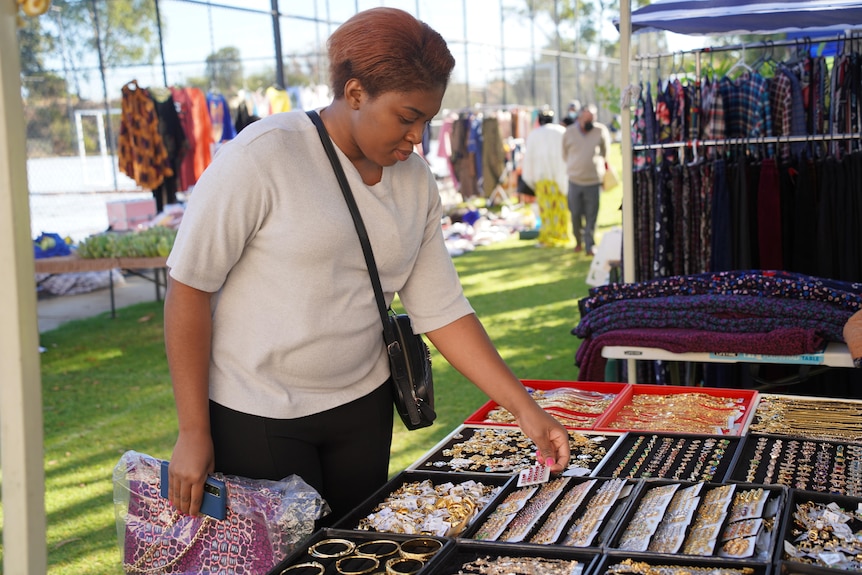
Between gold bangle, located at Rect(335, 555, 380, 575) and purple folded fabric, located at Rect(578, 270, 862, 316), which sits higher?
purple folded fabric, located at Rect(578, 270, 862, 316)

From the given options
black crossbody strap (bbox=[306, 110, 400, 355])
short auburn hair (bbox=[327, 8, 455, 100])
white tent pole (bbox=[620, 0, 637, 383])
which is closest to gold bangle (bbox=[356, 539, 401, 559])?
black crossbody strap (bbox=[306, 110, 400, 355])

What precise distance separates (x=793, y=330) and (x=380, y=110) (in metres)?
2.25

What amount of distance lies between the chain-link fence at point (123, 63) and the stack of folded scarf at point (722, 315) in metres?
4.37

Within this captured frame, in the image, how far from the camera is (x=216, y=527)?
1949mm

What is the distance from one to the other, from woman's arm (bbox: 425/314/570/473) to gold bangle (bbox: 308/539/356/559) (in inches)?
20.8

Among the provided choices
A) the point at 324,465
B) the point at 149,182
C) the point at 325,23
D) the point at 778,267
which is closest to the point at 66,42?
the point at 149,182

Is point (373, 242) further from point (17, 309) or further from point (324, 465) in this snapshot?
point (17, 309)

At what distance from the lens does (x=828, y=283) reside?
3738 millimetres

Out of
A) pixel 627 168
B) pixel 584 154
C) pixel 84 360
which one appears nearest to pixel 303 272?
pixel 627 168

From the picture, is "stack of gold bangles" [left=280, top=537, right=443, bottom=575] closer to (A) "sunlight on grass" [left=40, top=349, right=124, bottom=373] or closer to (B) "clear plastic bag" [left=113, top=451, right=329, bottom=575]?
(B) "clear plastic bag" [left=113, top=451, right=329, bottom=575]

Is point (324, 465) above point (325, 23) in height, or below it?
below

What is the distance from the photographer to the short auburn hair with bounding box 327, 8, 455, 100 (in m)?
1.83

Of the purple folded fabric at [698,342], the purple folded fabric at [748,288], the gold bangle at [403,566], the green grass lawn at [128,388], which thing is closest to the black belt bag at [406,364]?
the gold bangle at [403,566]

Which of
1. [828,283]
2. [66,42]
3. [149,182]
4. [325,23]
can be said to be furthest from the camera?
[325,23]
